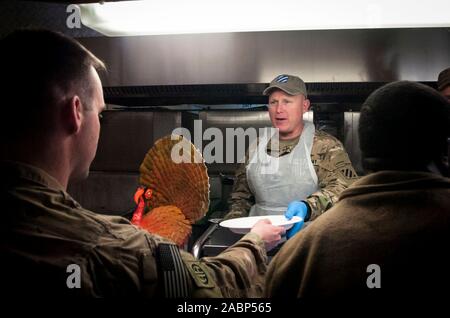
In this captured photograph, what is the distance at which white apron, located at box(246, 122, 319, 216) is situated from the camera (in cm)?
188

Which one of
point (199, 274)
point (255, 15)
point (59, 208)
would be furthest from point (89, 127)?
point (255, 15)

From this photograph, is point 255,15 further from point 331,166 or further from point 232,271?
point 331,166

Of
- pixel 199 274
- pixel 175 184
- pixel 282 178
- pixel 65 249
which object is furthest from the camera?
pixel 282 178

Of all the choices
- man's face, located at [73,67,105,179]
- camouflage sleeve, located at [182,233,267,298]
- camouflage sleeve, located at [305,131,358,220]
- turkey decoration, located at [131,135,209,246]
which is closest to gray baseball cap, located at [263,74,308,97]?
camouflage sleeve, located at [305,131,358,220]

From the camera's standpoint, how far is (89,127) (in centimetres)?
68

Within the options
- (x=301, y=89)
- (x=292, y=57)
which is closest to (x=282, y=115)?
(x=301, y=89)

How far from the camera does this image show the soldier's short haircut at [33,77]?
0.60 m

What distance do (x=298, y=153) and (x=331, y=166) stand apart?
0.19m

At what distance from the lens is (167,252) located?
0.62 meters

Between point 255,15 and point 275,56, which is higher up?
point 275,56

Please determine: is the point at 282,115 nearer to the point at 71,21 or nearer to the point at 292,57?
the point at 292,57

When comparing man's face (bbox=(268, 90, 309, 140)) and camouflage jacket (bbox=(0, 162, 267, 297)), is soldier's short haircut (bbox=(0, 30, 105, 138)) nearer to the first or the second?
camouflage jacket (bbox=(0, 162, 267, 297))

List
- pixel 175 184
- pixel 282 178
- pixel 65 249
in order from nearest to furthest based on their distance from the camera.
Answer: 1. pixel 65 249
2. pixel 175 184
3. pixel 282 178

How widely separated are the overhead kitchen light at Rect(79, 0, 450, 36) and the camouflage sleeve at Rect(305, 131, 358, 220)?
78 cm
